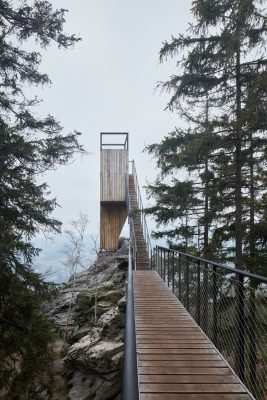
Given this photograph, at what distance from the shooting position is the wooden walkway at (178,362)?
11.0 ft

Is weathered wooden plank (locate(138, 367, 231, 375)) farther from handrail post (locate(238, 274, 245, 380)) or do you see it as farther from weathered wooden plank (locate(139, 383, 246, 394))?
weathered wooden plank (locate(139, 383, 246, 394))

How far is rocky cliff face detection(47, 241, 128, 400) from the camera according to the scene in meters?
8.51

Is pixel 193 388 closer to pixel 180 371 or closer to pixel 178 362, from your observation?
pixel 180 371

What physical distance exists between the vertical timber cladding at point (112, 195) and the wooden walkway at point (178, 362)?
42.2 ft

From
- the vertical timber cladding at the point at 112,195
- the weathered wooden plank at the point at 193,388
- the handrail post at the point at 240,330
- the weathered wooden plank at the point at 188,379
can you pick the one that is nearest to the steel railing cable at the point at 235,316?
the handrail post at the point at 240,330

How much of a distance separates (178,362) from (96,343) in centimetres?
565

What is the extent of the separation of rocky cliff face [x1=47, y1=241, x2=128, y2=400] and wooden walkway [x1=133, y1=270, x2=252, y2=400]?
2792 mm

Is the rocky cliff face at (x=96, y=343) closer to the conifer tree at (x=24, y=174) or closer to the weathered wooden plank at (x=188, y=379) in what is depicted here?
the conifer tree at (x=24, y=174)

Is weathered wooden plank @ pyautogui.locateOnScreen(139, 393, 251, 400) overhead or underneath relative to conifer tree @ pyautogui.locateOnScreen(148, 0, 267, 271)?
underneath

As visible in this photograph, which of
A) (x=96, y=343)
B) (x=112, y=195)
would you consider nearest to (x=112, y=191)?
(x=112, y=195)

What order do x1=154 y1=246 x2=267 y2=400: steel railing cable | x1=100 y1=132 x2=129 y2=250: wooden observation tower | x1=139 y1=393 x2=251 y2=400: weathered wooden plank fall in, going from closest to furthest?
x1=139 y1=393 x2=251 y2=400: weathered wooden plank, x1=154 y1=246 x2=267 y2=400: steel railing cable, x1=100 y1=132 x2=129 y2=250: wooden observation tower

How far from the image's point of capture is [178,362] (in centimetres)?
405

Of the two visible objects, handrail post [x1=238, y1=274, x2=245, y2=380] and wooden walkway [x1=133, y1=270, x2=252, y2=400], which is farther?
handrail post [x1=238, y1=274, x2=245, y2=380]

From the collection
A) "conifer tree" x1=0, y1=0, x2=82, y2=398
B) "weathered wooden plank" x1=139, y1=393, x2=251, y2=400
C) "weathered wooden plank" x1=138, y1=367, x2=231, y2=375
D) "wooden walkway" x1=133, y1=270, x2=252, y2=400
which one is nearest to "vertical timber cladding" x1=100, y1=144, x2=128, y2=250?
"conifer tree" x1=0, y1=0, x2=82, y2=398
